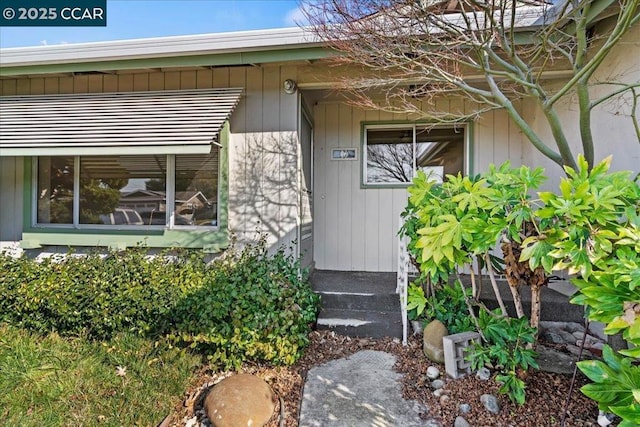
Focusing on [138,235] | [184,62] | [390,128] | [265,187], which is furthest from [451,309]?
[184,62]

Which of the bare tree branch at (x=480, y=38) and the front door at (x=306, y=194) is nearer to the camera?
the bare tree branch at (x=480, y=38)

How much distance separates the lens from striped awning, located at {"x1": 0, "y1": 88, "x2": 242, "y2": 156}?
3777mm

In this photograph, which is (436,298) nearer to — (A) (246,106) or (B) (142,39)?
(A) (246,106)

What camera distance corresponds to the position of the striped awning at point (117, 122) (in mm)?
3777

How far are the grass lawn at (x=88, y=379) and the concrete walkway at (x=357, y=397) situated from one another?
1.01 metres

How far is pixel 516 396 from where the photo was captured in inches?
88.6

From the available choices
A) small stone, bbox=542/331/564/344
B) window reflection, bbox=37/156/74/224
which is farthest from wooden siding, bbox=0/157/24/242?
small stone, bbox=542/331/564/344

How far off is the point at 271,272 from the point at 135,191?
8.16 ft

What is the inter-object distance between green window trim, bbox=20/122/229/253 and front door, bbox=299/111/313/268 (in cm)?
94

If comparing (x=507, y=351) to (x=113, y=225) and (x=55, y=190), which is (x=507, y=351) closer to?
(x=113, y=225)

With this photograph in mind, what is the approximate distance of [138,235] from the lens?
14.2ft

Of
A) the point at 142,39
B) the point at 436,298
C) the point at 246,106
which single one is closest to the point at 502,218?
the point at 436,298

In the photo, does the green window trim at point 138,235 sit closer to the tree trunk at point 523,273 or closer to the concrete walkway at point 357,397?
the concrete walkway at point 357,397

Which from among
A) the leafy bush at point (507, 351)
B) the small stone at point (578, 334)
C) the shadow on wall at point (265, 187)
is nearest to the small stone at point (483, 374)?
the leafy bush at point (507, 351)
